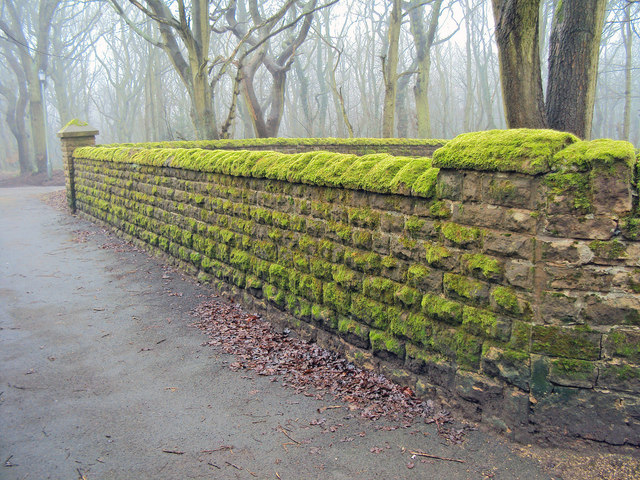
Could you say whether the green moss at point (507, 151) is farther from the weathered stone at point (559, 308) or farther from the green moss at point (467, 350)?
the green moss at point (467, 350)

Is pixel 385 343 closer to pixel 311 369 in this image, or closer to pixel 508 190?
pixel 311 369

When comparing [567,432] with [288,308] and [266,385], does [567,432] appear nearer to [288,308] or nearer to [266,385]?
[266,385]

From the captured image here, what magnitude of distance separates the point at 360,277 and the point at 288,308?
1339 mm

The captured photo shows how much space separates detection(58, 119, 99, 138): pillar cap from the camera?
15.0 meters

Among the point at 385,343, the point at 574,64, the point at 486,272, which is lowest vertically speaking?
the point at 385,343

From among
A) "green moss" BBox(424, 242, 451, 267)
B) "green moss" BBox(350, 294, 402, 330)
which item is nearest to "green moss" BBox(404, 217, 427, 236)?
"green moss" BBox(424, 242, 451, 267)

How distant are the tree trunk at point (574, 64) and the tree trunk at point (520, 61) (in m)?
0.26

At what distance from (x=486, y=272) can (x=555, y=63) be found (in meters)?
4.60

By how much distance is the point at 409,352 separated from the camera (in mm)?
4387

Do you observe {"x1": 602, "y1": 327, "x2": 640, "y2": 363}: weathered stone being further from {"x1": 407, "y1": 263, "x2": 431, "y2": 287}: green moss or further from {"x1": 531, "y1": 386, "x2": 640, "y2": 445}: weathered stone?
{"x1": 407, "y1": 263, "x2": 431, "y2": 287}: green moss

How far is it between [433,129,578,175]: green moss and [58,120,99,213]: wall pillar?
1374cm

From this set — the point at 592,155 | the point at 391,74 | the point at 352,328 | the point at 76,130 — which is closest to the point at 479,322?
the point at 592,155

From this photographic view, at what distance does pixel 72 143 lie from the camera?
50.1 ft

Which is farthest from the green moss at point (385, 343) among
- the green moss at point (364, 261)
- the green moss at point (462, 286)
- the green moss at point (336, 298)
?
the green moss at point (462, 286)
